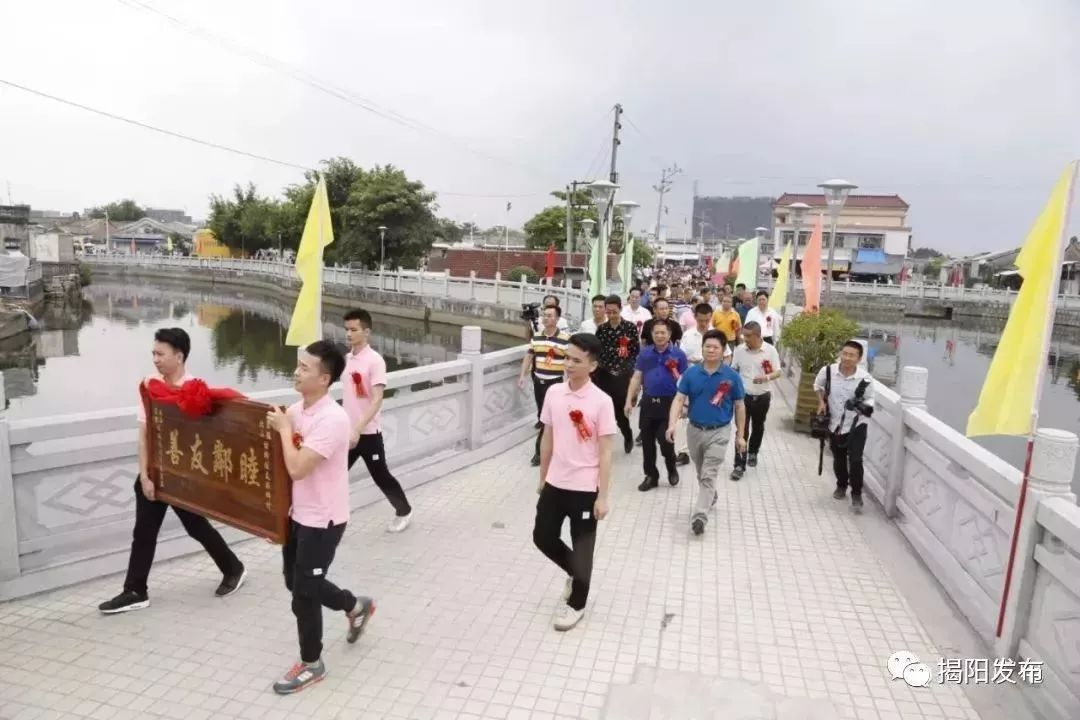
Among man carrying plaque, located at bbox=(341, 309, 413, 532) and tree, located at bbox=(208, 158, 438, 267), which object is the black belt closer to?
man carrying plaque, located at bbox=(341, 309, 413, 532)

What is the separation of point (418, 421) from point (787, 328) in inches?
192

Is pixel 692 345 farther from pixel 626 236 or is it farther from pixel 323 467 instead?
pixel 626 236

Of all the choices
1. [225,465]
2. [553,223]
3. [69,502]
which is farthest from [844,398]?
[553,223]

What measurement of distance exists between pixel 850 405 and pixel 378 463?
3.50 metres

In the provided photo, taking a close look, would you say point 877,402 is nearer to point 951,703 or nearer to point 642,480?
point 642,480

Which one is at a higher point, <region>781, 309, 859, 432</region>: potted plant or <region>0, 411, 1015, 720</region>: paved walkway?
<region>781, 309, 859, 432</region>: potted plant

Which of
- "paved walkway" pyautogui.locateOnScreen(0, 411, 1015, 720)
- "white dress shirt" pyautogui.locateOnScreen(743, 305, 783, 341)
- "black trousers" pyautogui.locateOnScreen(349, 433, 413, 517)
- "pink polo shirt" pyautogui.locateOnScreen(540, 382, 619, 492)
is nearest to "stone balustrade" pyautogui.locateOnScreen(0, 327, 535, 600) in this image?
"paved walkway" pyautogui.locateOnScreen(0, 411, 1015, 720)

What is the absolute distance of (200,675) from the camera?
3.20 m

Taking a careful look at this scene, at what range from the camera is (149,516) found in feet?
12.0

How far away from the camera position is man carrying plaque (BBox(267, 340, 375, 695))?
113 inches

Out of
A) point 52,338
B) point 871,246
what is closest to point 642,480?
point 52,338

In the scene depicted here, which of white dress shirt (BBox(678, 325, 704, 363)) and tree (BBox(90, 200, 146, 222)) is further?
tree (BBox(90, 200, 146, 222))

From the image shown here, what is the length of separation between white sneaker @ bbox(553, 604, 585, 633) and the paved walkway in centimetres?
7

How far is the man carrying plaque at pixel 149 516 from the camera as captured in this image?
3518 millimetres
